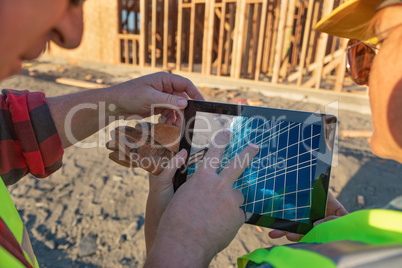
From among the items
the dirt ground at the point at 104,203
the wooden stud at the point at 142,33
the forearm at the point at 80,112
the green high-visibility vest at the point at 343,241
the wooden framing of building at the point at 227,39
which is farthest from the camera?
the wooden stud at the point at 142,33

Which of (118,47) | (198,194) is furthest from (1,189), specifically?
(118,47)

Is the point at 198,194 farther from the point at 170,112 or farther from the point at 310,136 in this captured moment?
the point at 170,112

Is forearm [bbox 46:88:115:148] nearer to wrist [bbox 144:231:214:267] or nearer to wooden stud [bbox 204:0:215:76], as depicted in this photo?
wrist [bbox 144:231:214:267]

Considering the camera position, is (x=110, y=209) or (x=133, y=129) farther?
(x=110, y=209)

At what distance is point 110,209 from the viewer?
2.80 metres

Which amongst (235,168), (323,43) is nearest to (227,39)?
(323,43)

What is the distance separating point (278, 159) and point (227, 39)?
776cm

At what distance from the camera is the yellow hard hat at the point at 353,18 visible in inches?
49.1

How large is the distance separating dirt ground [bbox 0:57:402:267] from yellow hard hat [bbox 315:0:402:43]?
1.84 metres

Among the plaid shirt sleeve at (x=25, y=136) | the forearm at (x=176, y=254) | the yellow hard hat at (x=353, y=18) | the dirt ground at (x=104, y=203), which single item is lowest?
the dirt ground at (x=104, y=203)

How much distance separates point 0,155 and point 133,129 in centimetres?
65
